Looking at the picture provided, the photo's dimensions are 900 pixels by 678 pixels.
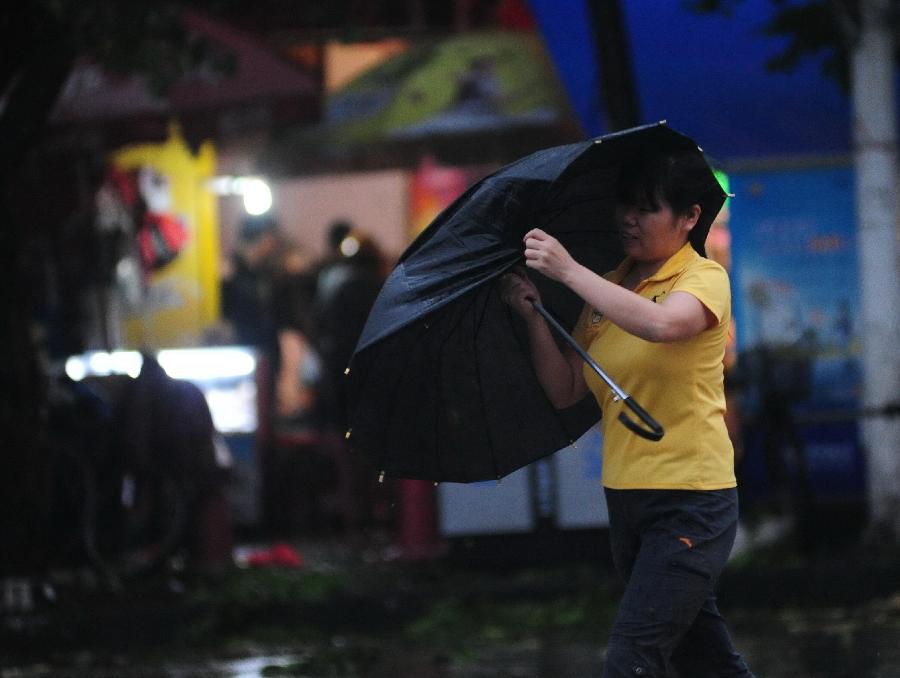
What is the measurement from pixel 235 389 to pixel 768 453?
15.3 feet

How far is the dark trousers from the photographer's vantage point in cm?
423

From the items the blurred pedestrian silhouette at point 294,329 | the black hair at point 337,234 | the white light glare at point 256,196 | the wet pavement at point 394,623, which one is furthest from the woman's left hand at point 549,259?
the white light glare at point 256,196

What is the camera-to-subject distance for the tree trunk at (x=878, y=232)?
9391 millimetres

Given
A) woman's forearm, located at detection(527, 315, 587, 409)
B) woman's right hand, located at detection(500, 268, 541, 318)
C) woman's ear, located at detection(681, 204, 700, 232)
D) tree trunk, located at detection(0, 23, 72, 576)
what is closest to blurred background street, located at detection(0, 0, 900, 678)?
tree trunk, located at detection(0, 23, 72, 576)

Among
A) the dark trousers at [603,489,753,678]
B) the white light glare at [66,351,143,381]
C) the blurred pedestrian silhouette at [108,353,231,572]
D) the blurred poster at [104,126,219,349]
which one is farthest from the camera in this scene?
Answer: the blurred poster at [104,126,219,349]

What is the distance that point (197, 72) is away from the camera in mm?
11414

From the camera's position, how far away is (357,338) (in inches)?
466

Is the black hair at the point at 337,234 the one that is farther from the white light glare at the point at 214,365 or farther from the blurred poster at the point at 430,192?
the white light glare at the point at 214,365

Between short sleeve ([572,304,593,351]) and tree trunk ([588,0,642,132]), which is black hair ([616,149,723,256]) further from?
tree trunk ([588,0,642,132])

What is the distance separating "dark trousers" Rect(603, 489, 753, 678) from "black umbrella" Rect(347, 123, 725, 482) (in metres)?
0.31

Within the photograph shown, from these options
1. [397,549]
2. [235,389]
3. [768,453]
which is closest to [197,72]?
[235,389]

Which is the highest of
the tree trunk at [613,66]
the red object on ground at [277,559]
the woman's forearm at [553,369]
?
the tree trunk at [613,66]

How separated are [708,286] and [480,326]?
0.67m

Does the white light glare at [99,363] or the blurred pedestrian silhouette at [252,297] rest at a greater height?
the blurred pedestrian silhouette at [252,297]
